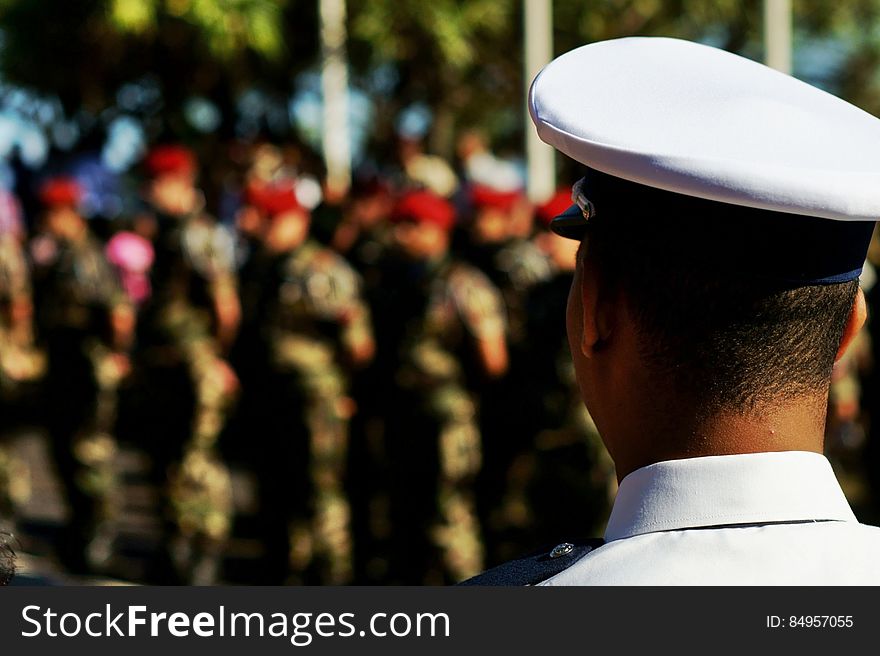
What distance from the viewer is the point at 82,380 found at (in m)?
6.09

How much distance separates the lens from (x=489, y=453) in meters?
6.46

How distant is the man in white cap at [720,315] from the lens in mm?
1259

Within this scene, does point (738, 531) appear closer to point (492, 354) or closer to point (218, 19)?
point (492, 354)

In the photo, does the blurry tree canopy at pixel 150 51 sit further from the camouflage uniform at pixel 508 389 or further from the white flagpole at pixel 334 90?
the camouflage uniform at pixel 508 389

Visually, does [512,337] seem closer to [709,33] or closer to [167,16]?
[167,16]

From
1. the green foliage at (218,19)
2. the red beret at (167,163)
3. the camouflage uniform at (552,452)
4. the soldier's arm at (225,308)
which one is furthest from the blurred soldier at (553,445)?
the green foliage at (218,19)

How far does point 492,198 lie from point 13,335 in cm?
252

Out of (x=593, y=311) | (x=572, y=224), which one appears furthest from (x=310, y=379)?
(x=593, y=311)

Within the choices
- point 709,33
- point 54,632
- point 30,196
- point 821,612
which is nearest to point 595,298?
point 821,612

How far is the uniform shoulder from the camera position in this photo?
1361 millimetres

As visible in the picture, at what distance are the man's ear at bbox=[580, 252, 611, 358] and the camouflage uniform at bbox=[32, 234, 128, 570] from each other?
16.1ft

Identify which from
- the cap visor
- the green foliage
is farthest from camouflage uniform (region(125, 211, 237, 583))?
→ the cap visor

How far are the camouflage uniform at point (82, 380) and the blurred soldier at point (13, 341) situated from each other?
8.1 inches

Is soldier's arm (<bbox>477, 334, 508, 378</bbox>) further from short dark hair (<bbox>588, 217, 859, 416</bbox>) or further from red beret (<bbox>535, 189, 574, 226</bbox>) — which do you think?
short dark hair (<bbox>588, 217, 859, 416</bbox>)
